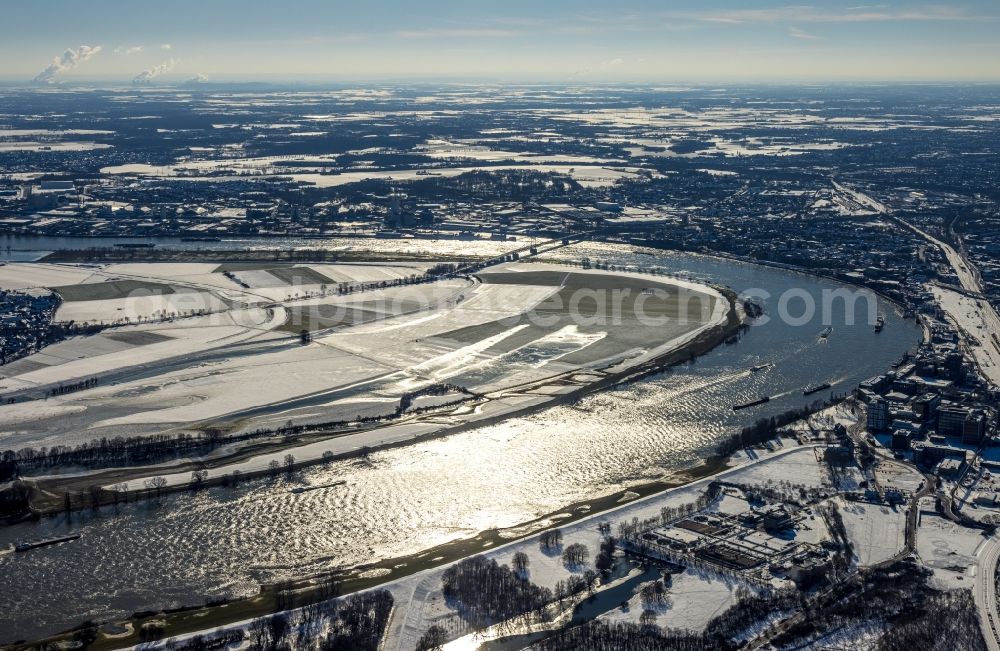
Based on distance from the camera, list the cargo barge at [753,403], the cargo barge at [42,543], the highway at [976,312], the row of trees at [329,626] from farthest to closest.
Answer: the highway at [976,312], the cargo barge at [753,403], the cargo barge at [42,543], the row of trees at [329,626]

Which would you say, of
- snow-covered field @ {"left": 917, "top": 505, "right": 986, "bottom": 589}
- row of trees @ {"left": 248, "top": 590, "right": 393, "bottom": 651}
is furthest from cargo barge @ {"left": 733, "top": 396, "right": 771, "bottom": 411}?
row of trees @ {"left": 248, "top": 590, "right": 393, "bottom": 651}

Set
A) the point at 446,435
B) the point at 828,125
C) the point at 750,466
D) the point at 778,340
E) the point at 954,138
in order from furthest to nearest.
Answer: the point at 828,125 → the point at 954,138 → the point at 778,340 → the point at 446,435 → the point at 750,466

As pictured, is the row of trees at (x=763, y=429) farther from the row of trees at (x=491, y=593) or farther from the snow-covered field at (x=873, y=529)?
the row of trees at (x=491, y=593)

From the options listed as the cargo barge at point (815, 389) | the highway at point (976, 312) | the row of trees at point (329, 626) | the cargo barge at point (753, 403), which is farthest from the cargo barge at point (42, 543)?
the highway at point (976, 312)

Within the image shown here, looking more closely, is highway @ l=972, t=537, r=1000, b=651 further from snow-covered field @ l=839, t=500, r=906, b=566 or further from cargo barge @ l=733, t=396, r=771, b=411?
cargo barge @ l=733, t=396, r=771, b=411

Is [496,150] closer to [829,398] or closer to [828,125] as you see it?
[828,125]

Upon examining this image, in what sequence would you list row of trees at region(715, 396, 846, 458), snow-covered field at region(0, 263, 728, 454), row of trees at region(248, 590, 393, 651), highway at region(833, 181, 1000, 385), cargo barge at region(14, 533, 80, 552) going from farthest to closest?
highway at region(833, 181, 1000, 385), snow-covered field at region(0, 263, 728, 454), row of trees at region(715, 396, 846, 458), cargo barge at region(14, 533, 80, 552), row of trees at region(248, 590, 393, 651)

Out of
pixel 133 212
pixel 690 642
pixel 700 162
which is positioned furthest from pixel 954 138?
pixel 690 642

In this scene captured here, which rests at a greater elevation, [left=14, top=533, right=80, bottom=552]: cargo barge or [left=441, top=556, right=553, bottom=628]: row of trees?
[left=441, top=556, right=553, bottom=628]: row of trees
